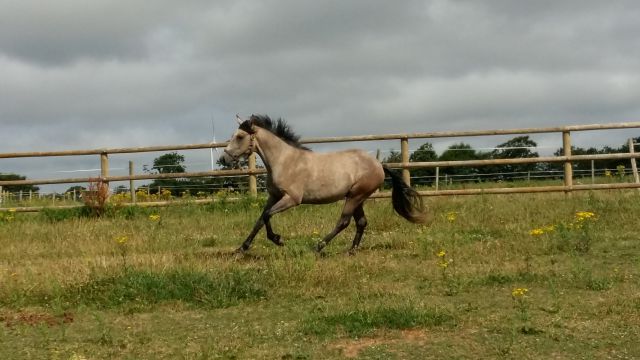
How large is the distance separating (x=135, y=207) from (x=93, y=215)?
2.92 feet

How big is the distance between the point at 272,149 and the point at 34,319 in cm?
447

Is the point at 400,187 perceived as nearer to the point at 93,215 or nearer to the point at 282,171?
the point at 282,171

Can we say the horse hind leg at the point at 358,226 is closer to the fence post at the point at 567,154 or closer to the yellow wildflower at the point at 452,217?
the yellow wildflower at the point at 452,217

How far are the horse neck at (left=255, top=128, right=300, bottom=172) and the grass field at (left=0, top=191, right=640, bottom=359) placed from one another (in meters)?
1.25

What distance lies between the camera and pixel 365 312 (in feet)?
17.9

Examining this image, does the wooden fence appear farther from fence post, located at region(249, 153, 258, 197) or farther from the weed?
the weed

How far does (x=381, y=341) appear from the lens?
490 centimetres

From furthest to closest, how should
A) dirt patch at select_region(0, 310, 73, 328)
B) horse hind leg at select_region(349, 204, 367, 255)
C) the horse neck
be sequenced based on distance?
the horse neck < horse hind leg at select_region(349, 204, 367, 255) < dirt patch at select_region(0, 310, 73, 328)

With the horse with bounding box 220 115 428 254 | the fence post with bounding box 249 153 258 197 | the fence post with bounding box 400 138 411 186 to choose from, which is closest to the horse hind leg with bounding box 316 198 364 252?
the horse with bounding box 220 115 428 254

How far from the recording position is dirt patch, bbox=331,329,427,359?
4.71 m

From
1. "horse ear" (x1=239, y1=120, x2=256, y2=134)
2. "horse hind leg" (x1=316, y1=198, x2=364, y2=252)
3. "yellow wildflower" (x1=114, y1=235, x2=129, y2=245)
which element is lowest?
"yellow wildflower" (x1=114, y1=235, x2=129, y2=245)

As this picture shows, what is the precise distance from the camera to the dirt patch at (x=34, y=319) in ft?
18.8

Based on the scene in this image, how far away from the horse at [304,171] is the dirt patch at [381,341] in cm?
414

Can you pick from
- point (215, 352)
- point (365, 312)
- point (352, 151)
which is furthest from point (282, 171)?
point (215, 352)
